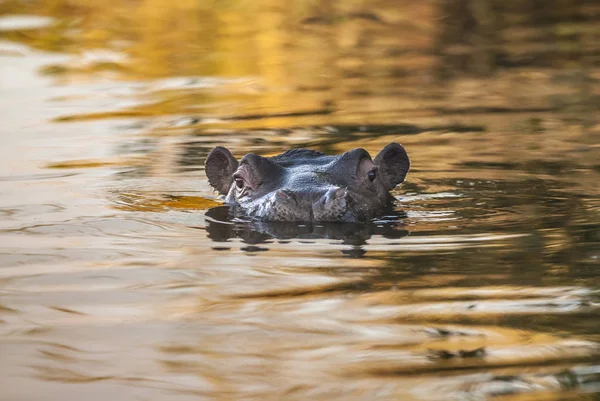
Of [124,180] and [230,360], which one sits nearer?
[230,360]

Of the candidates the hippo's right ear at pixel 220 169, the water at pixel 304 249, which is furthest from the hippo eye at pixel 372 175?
the hippo's right ear at pixel 220 169

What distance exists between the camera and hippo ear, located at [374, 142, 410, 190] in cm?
928

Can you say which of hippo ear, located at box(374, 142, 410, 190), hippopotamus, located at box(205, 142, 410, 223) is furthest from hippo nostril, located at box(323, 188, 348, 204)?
hippo ear, located at box(374, 142, 410, 190)

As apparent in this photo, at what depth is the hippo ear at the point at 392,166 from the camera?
9281mm

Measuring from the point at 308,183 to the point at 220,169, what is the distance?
5.62 ft

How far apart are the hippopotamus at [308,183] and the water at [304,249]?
0.14 meters

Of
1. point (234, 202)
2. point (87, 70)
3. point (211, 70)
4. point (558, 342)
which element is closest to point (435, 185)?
point (234, 202)

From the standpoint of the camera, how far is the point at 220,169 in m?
9.68

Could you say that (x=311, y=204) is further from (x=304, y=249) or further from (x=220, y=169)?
(x=220, y=169)

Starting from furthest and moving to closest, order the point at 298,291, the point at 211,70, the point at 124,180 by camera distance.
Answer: the point at 211,70 → the point at 124,180 → the point at 298,291

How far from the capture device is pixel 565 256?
666 cm

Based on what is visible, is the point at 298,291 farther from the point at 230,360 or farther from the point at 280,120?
the point at 280,120

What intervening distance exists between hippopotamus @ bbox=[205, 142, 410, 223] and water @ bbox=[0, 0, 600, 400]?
0.44ft

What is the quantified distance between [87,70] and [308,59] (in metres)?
3.69
